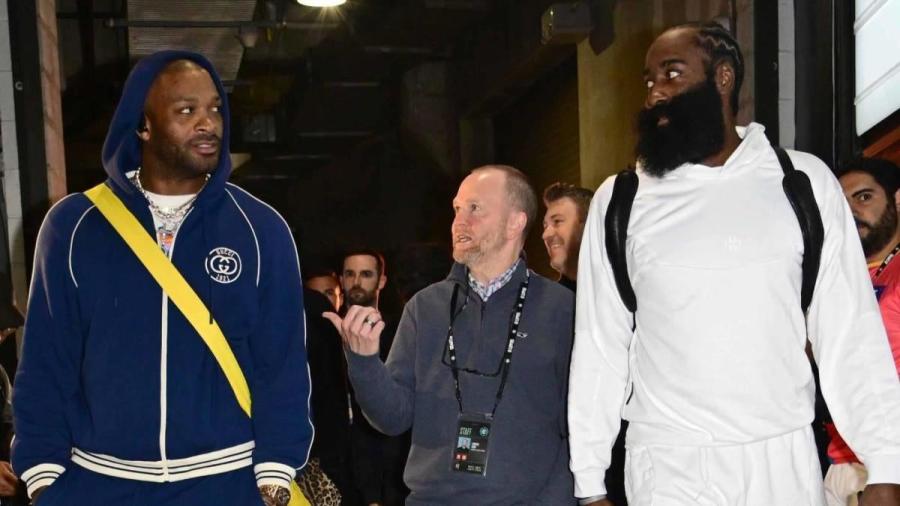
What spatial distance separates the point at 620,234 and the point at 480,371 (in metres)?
0.92

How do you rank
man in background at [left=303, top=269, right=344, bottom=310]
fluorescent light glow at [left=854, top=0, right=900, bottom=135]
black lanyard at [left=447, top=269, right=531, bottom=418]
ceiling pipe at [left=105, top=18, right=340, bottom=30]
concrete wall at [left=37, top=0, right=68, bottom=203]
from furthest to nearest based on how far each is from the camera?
ceiling pipe at [left=105, top=18, right=340, bottom=30], man in background at [left=303, top=269, right=344, bottom=310], concrete wall at [left=37, top=0, right=68, bottom=203], fluorescent light glow at [left=854, top=0, right=900, bottom=135], black lanyard at [left=447, top=269, right=531, bottom=418]

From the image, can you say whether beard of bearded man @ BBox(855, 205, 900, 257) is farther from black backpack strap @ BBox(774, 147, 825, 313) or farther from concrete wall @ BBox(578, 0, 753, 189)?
concrete wall @ BBox(578, 0, 753, 189)

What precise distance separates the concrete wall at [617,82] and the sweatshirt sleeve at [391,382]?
358cm

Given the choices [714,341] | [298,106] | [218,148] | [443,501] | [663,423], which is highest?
[298,106]

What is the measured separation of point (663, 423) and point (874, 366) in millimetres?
541

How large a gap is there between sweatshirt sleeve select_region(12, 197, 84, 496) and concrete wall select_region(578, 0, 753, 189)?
4.75 metres

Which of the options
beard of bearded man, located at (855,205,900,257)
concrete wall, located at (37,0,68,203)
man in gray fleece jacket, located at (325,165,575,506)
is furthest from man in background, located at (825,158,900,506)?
concrete wall, located at (37,0,68,203)

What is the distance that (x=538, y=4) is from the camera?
39.2 feet

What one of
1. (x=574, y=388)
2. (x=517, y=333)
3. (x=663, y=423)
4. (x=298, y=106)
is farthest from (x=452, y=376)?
(x=298, y=106)

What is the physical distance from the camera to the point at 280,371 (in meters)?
3.30

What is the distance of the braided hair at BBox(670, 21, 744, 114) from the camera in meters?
3.49

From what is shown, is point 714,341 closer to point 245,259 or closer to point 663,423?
point 663,423

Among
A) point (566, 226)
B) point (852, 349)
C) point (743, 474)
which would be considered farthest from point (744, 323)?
point (566, 226)

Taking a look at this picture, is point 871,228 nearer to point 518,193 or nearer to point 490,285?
point 518,193
